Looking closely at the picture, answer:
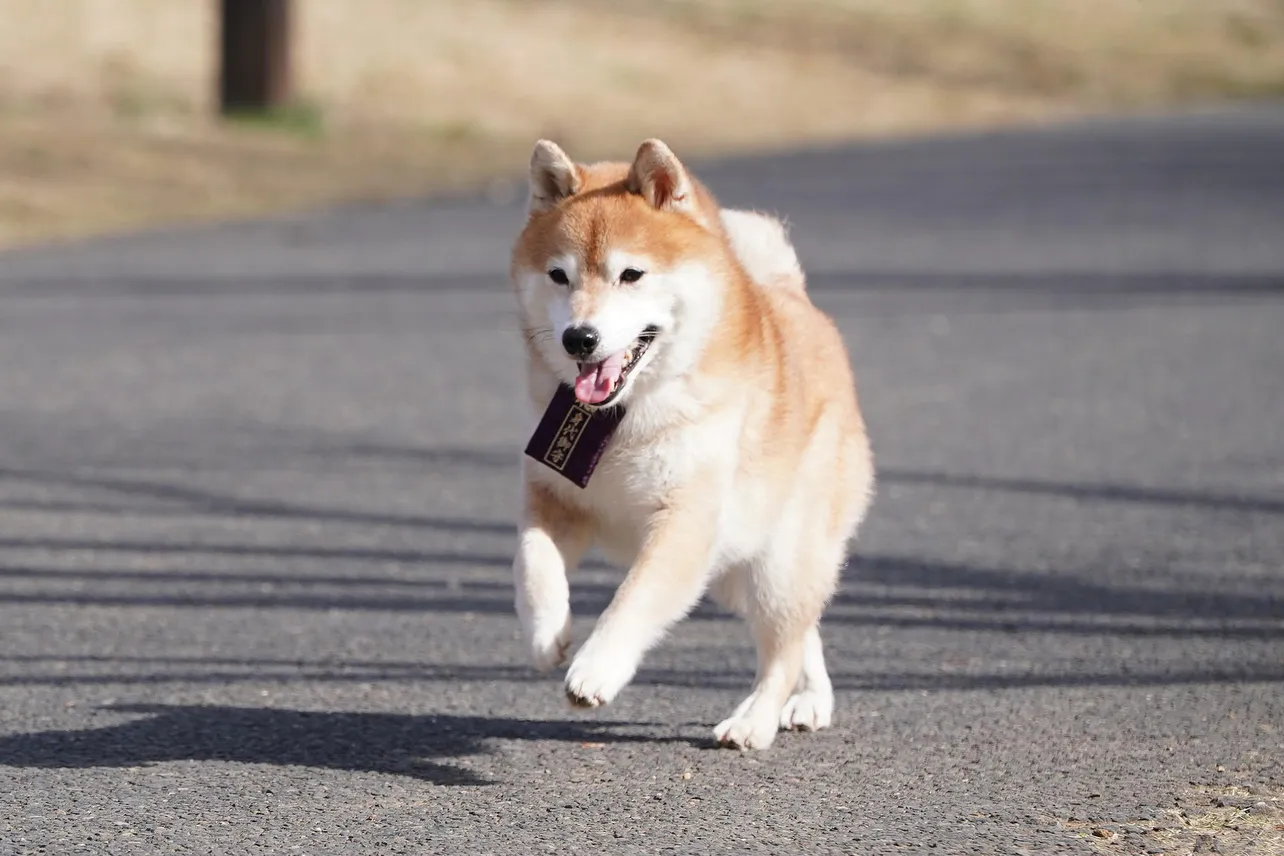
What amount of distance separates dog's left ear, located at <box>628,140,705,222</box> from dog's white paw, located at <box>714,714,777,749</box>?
1.18m

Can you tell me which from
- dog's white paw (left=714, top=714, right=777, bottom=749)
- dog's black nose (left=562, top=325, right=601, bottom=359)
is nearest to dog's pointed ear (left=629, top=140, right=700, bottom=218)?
dog's black nose (left=562, top=325, right=601, bottom=359)

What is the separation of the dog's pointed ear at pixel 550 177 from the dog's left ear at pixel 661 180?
14 cm

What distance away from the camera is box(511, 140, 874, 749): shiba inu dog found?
14.7ft

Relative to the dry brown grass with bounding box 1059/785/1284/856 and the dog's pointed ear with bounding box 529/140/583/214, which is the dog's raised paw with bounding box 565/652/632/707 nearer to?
the dry brown grass with bounding box 1059/785/1284/856

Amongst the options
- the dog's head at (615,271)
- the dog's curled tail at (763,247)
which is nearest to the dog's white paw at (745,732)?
the dog's head at (615,271)

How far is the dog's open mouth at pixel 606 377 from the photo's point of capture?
4.48 m

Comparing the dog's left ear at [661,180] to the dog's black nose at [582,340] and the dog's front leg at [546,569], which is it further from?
the dog's front leg at [546,569]

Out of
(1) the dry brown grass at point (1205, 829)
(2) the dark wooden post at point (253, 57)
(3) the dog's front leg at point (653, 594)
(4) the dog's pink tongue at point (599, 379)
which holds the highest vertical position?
(4) the dog's pink tongue at point (599, 379)

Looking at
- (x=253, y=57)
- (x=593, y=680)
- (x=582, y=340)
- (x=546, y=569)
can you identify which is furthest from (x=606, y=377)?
(x=253, y=57)

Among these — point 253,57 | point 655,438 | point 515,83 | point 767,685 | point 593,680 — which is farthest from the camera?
point 515,83

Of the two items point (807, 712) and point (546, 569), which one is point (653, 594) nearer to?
point (546, 569)

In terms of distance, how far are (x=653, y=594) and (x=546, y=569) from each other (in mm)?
242

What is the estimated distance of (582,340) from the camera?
4.40 metres

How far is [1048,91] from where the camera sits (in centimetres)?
3150
